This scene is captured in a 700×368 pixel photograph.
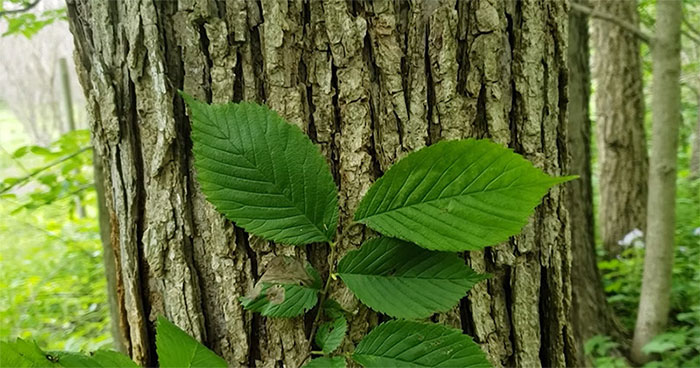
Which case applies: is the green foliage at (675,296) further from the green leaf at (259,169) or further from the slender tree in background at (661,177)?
the green leaf at (259,169)

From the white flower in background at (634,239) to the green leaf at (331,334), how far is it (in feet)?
10.7

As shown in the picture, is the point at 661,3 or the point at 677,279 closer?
the point at 661,3

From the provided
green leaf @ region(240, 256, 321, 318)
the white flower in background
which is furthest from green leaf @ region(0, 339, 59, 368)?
the white flower in background

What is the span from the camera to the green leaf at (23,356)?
51 centimetres

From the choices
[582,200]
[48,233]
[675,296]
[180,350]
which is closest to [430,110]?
[180,350]

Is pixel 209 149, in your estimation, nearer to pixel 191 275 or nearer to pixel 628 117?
pixel 191 275

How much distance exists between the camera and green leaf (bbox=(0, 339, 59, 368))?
1.68 ft

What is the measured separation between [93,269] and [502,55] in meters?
3.87

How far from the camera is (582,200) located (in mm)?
2486

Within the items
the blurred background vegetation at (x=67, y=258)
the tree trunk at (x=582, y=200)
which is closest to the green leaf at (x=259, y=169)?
the blurred background vegetation at (x=67, y=258)

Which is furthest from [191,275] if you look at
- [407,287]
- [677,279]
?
[677,279]

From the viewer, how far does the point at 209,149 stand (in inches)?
21.3

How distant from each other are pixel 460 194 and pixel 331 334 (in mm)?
220

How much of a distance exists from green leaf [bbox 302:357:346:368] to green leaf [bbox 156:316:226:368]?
118 mm
